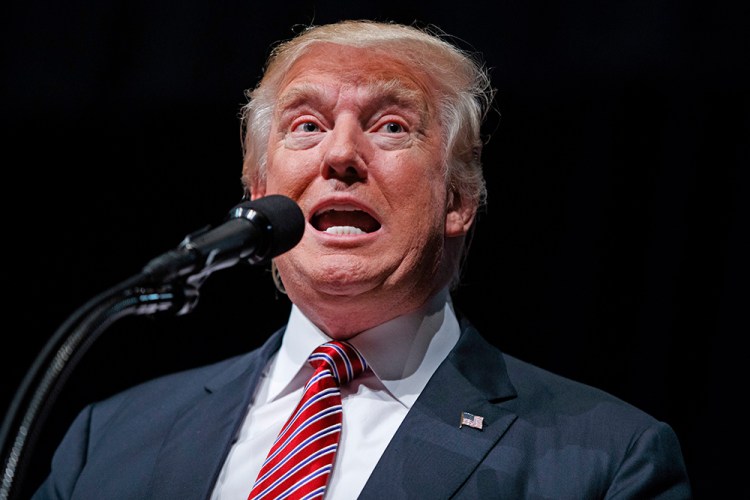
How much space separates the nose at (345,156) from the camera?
1943 millimetres

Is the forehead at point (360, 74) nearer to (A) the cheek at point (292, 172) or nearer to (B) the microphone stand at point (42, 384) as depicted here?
(A) the cheek at point (292, 172)

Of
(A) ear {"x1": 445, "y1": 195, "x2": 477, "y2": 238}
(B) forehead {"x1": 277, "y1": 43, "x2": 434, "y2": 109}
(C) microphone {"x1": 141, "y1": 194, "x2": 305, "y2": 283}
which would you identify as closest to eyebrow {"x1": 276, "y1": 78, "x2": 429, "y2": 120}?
(B) forehead {"x1": 277, "y1": 43, "x2": 434, "y2": 109}

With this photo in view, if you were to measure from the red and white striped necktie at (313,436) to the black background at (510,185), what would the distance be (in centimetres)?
86

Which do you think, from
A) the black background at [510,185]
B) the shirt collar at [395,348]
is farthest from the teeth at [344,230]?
the black background at [510,185]

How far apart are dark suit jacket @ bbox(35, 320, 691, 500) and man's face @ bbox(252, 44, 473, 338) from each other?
0.22 m

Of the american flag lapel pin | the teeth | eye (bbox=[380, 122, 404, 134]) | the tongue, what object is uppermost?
eye (bbox=[380, 122, 404, 134])

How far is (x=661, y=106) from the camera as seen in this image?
2.55 m

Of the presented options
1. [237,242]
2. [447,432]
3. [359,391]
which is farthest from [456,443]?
[237,242]

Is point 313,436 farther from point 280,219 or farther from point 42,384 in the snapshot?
point 42,384

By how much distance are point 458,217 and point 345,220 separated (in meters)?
0.31

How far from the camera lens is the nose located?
1.94 metres

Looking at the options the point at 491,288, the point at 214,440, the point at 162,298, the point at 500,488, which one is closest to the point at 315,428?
the point at 214,440

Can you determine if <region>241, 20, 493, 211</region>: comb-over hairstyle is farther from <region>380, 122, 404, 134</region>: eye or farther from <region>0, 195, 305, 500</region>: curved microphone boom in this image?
<region>0, 195, 305, 500</region>: curved microphone boom

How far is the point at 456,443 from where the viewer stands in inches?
72.4
